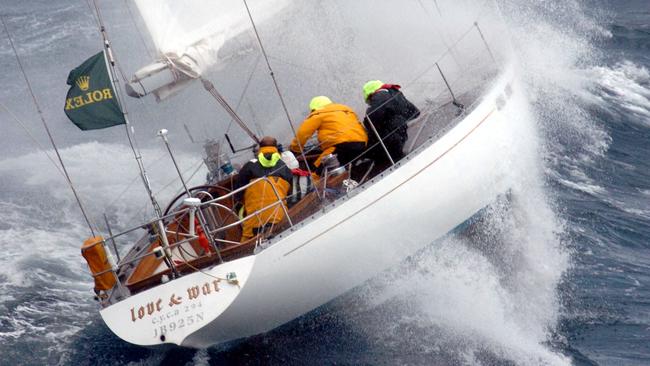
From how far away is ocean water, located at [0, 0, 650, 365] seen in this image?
261 inches

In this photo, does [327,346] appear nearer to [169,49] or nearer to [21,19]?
[169,49]

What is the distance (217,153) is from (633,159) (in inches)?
210

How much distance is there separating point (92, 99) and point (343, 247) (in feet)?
7.91

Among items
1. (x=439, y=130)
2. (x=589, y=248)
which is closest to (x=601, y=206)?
(x=589, y=248)

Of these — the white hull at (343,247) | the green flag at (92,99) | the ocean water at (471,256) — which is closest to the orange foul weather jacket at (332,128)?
the white hull at (343,247)

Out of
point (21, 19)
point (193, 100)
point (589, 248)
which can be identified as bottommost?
point (589, 248)

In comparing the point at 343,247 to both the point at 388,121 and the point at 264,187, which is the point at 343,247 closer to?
the point at 264,187

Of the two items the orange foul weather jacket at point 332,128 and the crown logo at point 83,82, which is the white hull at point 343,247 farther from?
the crown logo at point 83,82

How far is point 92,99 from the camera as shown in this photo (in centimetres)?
629

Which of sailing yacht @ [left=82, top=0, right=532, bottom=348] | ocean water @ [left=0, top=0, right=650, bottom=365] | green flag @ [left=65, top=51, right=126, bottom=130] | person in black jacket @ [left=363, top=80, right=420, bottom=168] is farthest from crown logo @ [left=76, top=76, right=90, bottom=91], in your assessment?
person in black jacket @ [left=363, top=80, right=420, bottom=168]

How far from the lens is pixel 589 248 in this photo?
7.96 meters

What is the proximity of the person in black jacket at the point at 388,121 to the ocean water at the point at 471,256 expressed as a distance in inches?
39.7

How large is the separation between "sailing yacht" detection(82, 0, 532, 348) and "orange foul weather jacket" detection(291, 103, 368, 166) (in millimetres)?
266

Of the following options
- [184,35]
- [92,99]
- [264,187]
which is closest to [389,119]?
[264,187]
